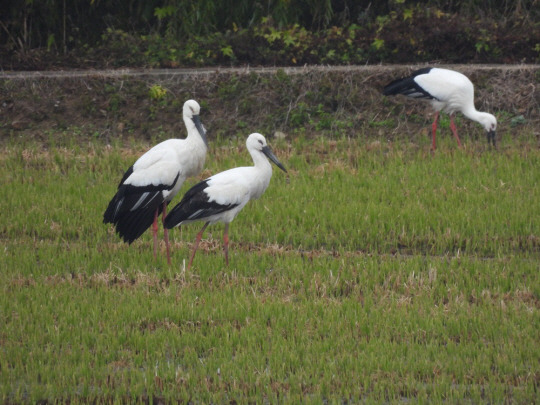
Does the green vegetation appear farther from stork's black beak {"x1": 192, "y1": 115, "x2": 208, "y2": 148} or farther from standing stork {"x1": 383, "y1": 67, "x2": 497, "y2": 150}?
stork's black beak {"x1": 192, "y1": 115, "x2": 208, "y2": 148}

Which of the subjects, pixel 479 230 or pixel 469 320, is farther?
pixel 479 230

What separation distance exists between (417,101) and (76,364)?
331 inches

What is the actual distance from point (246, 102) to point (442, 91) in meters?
2.74

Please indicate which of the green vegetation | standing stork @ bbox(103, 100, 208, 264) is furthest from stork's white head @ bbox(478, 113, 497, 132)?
standing stork @ bbox(103, 100, 208, 264)

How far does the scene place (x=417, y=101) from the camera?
13078 mm

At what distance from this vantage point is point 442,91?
38.7ft

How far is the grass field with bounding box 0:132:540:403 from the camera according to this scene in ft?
17.8

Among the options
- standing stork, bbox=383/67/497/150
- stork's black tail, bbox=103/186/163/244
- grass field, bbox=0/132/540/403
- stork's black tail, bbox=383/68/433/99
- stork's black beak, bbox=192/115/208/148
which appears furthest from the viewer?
stork's black tail, bbox=383/68/433/99

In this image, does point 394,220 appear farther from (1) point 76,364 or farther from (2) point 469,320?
(1) point 76,364

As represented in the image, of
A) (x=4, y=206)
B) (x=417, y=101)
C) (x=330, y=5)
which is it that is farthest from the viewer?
(x=330, y=5)

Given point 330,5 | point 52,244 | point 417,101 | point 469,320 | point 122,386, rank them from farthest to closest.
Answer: point 330,5 < point 417,101 < point 52,244 < point 469,320 < point 122,386

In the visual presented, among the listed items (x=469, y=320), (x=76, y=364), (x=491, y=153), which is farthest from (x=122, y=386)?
(x=491, y=153)

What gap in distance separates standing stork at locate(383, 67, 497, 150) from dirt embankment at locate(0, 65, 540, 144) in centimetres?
54

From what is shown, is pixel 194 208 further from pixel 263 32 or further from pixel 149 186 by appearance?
pixel 263 32
